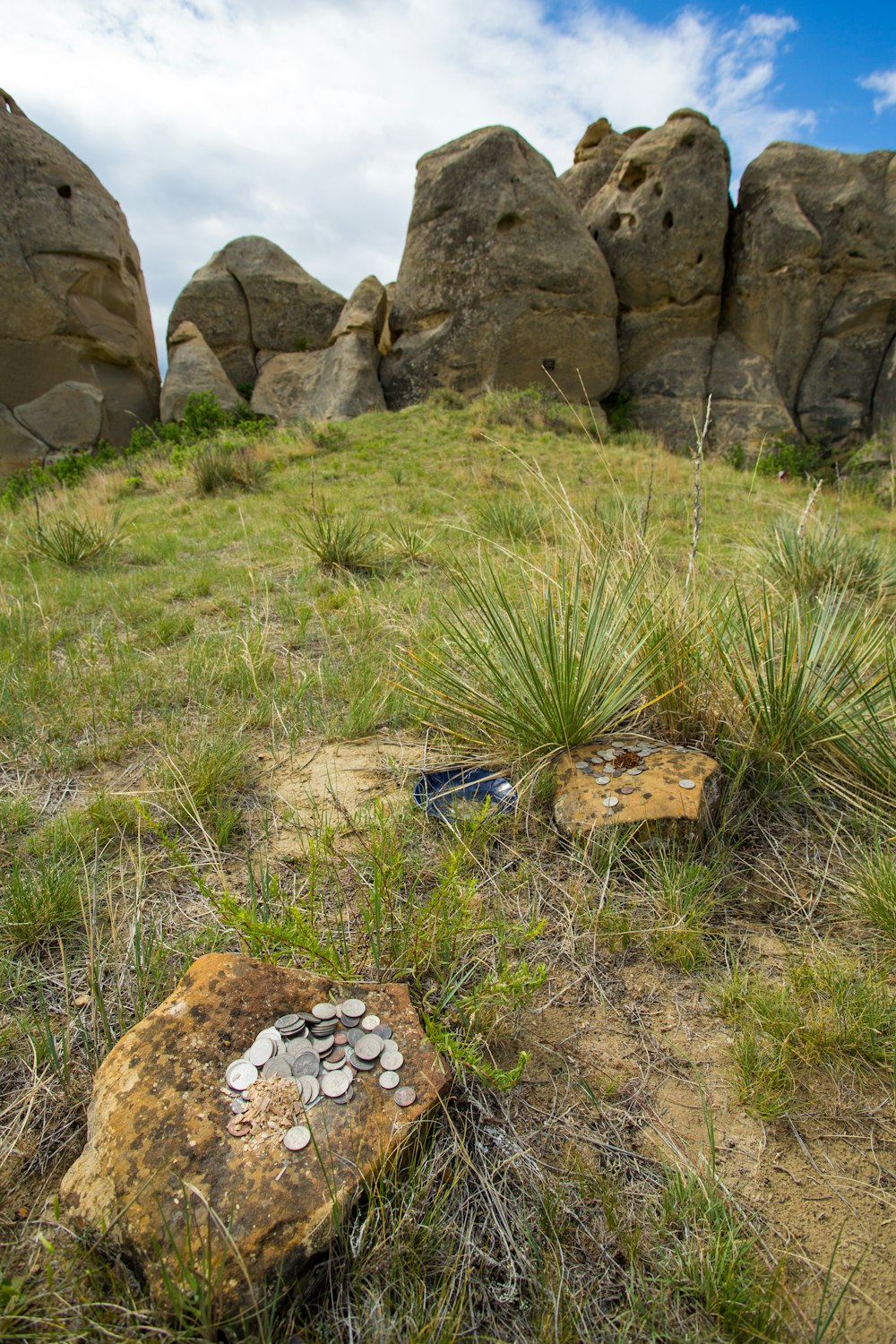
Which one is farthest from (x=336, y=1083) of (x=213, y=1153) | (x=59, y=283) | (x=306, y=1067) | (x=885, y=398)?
(x=885, y=398)

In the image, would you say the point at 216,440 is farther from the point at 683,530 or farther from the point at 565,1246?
the point at 565,1246

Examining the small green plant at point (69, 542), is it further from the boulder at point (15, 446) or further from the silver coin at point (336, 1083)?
the boulder at point (15, 446)

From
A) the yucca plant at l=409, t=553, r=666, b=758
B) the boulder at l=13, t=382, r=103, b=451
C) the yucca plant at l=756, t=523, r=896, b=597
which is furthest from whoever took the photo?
the boulder at l=13, t=382, r=103, b=451

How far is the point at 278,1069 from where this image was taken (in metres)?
1.28

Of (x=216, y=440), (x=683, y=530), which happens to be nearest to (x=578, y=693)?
(x=683, y=530)

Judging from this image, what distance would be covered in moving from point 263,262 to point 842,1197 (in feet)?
61.0

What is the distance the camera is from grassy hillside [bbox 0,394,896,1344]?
3.63ft

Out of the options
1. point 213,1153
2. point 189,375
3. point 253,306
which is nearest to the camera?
point 213,1153

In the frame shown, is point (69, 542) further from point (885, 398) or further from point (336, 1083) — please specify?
point (885, 398)

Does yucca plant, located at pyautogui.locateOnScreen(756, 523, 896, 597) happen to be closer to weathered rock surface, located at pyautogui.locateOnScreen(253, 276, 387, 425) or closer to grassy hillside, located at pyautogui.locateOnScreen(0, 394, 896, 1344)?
grassy hillside, located at pyautogui.locateOnScreen(0, 394, 896, 1344)

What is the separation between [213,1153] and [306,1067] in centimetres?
20

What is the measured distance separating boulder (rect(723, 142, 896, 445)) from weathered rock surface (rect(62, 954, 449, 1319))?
17.2 metres

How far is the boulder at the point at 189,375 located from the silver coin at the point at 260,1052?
1456 centimetres

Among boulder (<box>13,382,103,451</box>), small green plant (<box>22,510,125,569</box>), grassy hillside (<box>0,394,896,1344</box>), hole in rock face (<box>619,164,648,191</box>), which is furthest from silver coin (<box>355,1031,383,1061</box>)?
hole in rock face (<box>619,164,648,191</box>)
